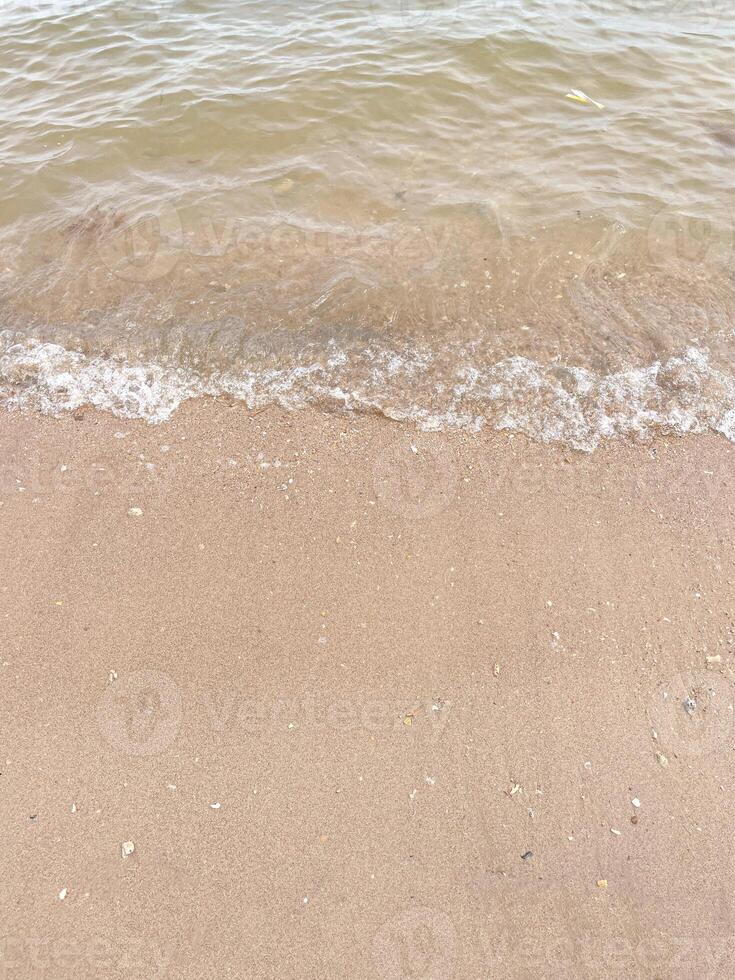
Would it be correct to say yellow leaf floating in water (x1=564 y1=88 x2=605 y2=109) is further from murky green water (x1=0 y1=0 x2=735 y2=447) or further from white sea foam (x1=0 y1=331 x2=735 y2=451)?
white sea foam (x1=0 y1=331 x2=735 y2=451)

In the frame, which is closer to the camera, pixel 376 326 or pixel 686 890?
pixel 686 890

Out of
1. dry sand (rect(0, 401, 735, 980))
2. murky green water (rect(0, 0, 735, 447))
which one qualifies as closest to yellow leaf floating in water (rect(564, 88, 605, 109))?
murky green water (rect(0, 0, 735, 447))

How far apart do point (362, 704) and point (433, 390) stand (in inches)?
84.1

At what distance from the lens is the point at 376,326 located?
180 inches

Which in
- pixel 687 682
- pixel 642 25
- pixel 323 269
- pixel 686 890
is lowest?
pixel 686 890

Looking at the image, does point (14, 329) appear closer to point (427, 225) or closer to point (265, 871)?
point (427, 225)

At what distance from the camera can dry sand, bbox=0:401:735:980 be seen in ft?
7.79

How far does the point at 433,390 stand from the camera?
4.20 m

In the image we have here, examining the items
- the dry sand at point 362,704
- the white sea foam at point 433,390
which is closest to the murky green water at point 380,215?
the white sea foam at point 433,390

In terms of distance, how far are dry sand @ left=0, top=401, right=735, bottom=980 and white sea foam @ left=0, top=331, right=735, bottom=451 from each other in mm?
190

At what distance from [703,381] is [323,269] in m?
2.87

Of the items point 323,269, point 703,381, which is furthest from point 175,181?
point 703,381

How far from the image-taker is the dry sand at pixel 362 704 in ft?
7.79

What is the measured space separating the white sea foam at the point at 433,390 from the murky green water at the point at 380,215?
0.02 m
